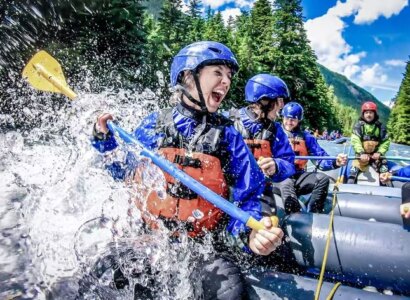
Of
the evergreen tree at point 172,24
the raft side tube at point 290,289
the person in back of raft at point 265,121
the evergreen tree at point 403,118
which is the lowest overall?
the raft side tube at point 290,289

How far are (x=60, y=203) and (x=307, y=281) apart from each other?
240cm

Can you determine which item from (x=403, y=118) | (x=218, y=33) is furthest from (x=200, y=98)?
(x=403, y=118)

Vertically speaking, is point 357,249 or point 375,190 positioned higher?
point 375,190

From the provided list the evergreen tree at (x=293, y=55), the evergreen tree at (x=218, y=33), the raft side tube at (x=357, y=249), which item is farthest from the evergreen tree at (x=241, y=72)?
the raft side tube at (x=357, y=249)

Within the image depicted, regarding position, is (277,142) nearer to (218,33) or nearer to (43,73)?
(43,73)

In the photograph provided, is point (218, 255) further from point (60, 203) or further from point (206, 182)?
point (60, 203)

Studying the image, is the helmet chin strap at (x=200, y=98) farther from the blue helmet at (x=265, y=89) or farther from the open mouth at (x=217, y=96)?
the blue helmet at (x=265, y=89)

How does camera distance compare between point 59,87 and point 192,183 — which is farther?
point 59,87

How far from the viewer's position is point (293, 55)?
37.4 meters

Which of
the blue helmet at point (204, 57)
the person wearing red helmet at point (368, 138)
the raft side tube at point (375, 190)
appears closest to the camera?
the blue helmet at point (204, 57)

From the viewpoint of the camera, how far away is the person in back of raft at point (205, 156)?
2.25 metres

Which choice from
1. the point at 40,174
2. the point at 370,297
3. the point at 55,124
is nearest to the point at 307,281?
the point at 370,297

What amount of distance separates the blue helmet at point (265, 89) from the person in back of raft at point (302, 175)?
1227 mm

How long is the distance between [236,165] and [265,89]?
6.26 feet
